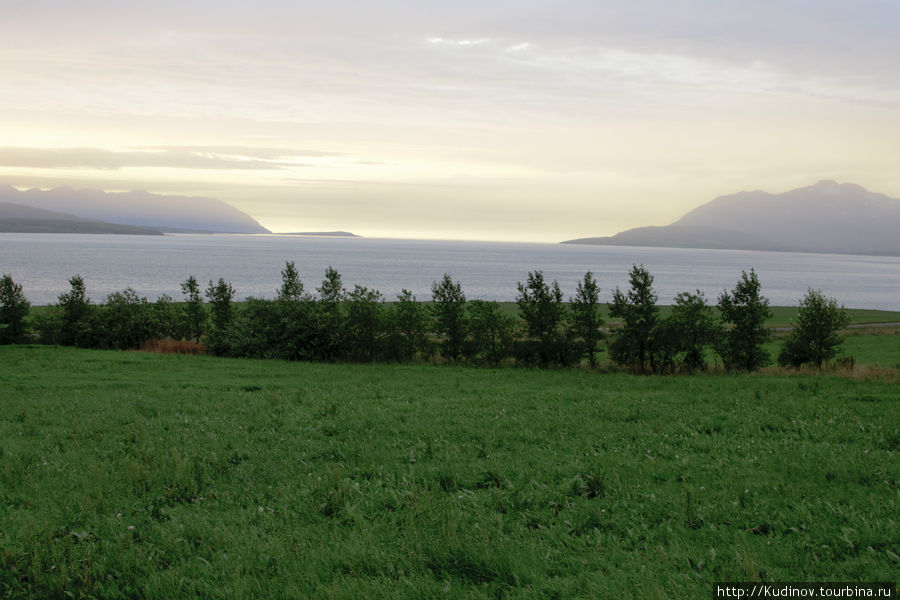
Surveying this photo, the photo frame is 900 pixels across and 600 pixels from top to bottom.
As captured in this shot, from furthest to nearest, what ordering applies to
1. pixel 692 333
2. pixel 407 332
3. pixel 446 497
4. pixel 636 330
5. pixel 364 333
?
pixel 407 332 < pixel 364 333 < pixel 636 330 < pixel 692 333 < pixel 446 497

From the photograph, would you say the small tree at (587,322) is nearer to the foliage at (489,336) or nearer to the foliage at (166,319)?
the foliage at (489,336)

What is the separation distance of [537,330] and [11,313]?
44907 mm

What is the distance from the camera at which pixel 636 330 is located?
3709 cm

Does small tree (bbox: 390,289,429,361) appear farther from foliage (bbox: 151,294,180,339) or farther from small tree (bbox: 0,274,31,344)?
small tree (bbox: 0,274,31,344)

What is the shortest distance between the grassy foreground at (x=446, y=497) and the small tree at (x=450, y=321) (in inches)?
920

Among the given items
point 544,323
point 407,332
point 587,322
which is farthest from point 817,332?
point 407,332

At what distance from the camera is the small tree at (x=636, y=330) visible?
36906 millimetres

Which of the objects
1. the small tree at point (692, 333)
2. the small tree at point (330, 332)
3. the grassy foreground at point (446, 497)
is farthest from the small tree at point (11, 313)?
the small tree at point (692, 333)

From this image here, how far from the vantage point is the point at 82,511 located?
8.32 m

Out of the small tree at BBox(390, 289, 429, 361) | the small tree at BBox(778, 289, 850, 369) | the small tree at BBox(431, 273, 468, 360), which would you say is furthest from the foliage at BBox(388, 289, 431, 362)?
the small tree at BBox(778, 289, 850, 369)

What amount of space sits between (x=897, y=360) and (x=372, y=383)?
158 feet

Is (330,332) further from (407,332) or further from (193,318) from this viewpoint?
(193,318)

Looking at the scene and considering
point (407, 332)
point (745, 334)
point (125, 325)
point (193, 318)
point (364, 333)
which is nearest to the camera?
point (745, 334)

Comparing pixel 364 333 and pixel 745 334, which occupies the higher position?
pixel 745 334
